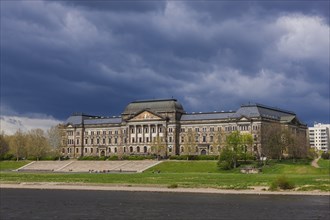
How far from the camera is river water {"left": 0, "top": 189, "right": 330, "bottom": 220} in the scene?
161 feet

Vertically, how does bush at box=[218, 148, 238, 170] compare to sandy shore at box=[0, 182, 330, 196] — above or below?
above

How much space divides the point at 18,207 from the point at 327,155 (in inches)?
4704

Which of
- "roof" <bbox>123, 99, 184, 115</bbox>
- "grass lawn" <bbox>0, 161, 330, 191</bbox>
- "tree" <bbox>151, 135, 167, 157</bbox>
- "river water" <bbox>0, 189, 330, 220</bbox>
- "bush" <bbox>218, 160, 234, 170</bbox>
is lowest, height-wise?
"river water" <bbox>0, 189, 330, 220</bbox>

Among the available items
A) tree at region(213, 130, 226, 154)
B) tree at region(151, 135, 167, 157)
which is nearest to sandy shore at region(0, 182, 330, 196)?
tree at region(213, 130, 226, 154)

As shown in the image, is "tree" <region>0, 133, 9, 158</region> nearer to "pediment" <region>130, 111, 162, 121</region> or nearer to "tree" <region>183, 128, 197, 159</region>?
"pediment" <region>130, 111, 162, 121</region>

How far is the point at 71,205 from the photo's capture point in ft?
194

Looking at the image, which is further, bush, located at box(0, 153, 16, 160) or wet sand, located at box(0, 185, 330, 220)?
bush, located at box(0, 153, 16, 160)

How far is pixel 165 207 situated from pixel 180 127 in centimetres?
13102

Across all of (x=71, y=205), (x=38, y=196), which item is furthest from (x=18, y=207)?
(x=38, y=196)

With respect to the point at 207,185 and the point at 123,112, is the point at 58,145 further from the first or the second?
the point at 207,185

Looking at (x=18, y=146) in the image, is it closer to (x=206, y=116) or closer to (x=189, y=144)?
(x=189, y=144)

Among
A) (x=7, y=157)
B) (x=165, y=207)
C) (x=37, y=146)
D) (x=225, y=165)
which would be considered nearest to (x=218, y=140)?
(x=225, y=165)

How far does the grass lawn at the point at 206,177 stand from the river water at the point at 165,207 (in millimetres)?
13948

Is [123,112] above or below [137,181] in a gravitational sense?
above
